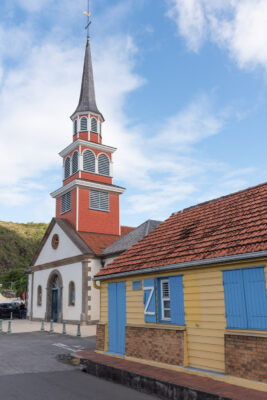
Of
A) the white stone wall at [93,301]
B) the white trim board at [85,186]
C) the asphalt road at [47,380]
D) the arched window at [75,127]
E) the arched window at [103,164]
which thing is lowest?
the asphalt road at [47,380]

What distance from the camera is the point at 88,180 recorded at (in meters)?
30.5

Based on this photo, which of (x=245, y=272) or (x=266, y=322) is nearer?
(x=266, y=322)

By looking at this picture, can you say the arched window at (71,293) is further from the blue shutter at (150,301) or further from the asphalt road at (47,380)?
the blue shutter at (150,301)

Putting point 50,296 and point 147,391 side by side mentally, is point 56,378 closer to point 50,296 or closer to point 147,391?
point 147,391

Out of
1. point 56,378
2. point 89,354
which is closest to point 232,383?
point 56,378

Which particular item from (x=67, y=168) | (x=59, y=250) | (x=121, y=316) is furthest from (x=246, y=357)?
(x=67, y=168)

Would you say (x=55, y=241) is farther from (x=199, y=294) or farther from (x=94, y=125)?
(x=199, y=294)

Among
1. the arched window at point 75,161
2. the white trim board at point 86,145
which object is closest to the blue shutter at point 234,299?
the arched window at point 75,161

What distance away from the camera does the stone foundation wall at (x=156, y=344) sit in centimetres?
932

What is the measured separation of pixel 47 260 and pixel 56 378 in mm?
21963

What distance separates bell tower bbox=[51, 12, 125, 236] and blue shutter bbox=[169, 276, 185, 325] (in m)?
20.1

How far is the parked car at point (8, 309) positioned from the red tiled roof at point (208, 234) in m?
22.5

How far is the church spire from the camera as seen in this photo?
3447 cm

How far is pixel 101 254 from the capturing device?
26188mm
